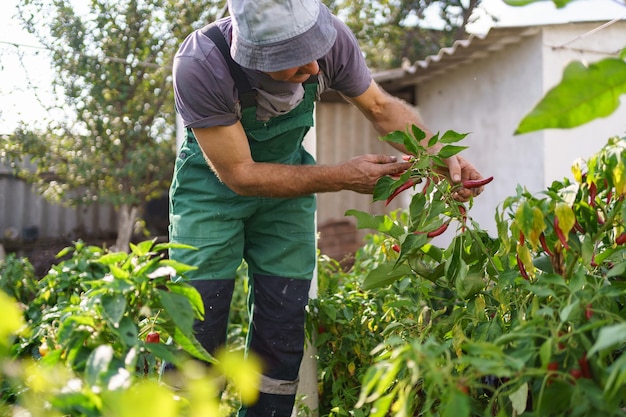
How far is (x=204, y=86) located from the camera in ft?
7.56

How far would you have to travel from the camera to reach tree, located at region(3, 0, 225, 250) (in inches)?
262

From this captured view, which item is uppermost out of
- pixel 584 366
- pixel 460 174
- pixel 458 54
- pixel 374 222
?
pixel 458 54

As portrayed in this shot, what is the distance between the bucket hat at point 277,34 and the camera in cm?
205

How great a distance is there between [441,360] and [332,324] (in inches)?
65.3

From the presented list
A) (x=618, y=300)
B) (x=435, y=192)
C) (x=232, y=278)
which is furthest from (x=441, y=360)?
(x=232, y=278)

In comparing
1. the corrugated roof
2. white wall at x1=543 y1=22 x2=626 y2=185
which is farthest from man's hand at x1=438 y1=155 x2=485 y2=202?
white wall at x1=543 y1=22 x2=626 y2=185

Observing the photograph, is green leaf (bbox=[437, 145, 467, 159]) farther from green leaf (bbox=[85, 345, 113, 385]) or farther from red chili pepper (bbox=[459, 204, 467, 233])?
green leaf (bbox=[85, 345, 113, 385])

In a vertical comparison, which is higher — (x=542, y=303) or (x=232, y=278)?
(x=542, y=303)

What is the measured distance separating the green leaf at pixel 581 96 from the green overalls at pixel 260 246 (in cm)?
157

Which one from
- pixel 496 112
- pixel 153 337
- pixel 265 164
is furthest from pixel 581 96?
pixel 496 112

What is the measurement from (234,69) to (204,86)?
12 cm

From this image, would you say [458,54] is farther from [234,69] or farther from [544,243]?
[544,243]

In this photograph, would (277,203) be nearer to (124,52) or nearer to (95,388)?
(95,388)

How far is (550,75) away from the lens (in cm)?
667
